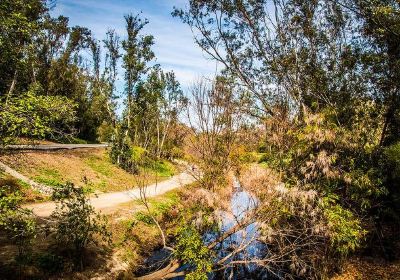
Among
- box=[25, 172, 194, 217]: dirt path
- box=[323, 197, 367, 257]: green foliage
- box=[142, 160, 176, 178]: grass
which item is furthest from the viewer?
box=[142, 160, 176, 178]: grass

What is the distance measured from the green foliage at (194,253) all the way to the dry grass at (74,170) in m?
8.38

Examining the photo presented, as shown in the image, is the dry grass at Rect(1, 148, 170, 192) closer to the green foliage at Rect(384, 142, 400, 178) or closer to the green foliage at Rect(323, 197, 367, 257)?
the green foliage at Rect(323, 197, 367, 257)

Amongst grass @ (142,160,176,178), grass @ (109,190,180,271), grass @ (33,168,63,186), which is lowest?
grass @ (109,190,180,271)

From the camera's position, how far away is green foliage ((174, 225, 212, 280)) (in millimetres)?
10344

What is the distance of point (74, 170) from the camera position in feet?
77.8

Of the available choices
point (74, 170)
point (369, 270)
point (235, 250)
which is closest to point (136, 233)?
point (235, 250)

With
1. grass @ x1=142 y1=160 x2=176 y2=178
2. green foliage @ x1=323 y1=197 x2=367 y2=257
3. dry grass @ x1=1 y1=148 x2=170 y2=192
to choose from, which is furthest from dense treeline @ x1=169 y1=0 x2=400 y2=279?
grass @ x1=142 y1=160 x2=176 y2=178

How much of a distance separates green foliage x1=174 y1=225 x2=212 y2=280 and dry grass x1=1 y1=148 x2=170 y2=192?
8.38 meters

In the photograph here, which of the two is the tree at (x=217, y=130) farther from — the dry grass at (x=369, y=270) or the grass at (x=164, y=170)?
the grass at (x=164, y=170)

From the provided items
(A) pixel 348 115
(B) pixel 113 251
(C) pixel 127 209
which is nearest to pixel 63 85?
(C) pixel 127 209

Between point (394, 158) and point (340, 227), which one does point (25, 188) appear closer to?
point (340, 227)

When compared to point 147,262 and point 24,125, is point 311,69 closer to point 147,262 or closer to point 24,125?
point 147,262

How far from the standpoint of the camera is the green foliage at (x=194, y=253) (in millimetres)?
10344

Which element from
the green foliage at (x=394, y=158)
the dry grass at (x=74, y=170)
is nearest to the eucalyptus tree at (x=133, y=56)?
the dry grass at (x=74, y=170)
